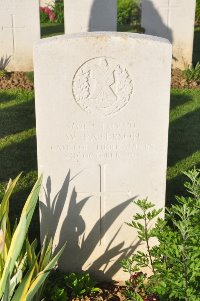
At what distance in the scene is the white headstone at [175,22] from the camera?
882 cm

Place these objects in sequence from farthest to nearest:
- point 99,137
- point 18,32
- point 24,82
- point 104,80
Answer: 1. point 18,32
2. point 24,82
3. point 99,137
4. point 104,80

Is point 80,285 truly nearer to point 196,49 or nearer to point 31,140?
point 31,140

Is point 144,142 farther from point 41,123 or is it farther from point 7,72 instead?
point 7,72

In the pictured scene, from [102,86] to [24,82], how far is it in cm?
531

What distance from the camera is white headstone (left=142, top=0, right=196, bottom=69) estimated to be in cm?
882

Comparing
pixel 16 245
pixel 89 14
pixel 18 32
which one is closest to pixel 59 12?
pixel 89 14

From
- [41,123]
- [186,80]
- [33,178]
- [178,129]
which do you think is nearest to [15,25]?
[186,80]

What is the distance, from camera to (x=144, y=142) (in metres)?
3.51

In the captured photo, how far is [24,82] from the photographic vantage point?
8523mm

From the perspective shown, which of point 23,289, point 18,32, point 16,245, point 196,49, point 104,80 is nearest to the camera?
point 23,289

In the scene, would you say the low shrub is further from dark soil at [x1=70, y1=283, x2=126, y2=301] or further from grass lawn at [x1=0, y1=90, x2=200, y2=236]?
dark soil at [x1=70, y1=283, x2=126, y2=301]

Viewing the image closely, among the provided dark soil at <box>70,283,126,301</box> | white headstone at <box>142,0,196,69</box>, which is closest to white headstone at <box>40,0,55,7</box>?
white headstone at <box>142,0,196,69</box>

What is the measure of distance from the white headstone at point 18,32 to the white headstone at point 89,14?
0.55 metres

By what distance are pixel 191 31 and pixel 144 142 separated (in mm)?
5953
